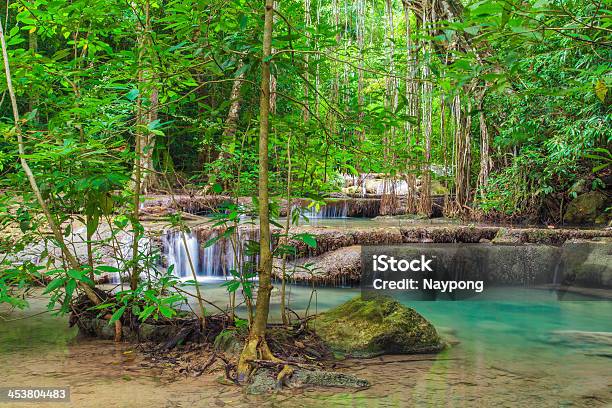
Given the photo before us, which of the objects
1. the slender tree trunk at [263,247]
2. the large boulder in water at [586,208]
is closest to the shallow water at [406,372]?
the slender tree trunk at [263,247]

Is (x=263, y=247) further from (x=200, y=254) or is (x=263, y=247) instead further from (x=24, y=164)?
(x=200, y=254)

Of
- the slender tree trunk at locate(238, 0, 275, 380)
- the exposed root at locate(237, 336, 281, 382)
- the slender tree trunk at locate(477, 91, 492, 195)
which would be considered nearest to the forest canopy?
the slender tree trunk at locate(238, 0, 275, 380)

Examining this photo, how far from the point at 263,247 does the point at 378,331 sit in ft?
3.77

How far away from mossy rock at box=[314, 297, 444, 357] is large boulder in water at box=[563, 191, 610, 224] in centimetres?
638

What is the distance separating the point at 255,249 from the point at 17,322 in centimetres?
212

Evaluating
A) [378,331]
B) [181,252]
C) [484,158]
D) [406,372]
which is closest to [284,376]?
[406,372]

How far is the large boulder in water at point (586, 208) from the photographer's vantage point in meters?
8.94

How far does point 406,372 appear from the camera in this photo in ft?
9.86

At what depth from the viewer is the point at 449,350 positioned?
11.8ft

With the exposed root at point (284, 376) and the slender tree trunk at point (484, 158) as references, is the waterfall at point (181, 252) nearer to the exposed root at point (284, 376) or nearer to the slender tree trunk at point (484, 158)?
the exposed root at point (284, 376)

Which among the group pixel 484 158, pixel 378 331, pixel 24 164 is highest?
pixel 484 158

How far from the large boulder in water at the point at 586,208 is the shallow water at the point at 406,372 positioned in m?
4.97

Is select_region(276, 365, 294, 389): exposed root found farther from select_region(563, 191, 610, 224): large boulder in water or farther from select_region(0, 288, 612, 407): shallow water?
select_region(563, 191, 610, 224): large boulder in water

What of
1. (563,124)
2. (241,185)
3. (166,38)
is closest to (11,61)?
(166,38)
